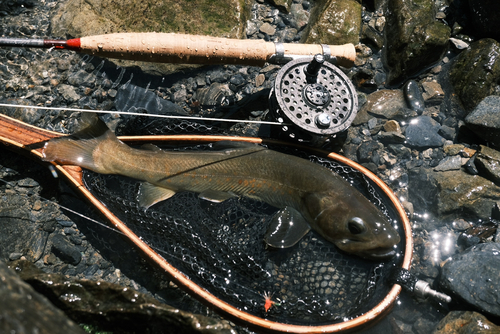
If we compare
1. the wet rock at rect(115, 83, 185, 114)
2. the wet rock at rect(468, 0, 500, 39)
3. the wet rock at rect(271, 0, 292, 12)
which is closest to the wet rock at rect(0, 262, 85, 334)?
the wet rock at rect(115, 83, 185, 114)

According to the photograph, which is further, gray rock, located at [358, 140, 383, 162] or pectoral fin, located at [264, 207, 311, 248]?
gray rock, located at [358, 140, 383, 162]

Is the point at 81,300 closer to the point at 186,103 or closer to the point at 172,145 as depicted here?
the point at 172,145

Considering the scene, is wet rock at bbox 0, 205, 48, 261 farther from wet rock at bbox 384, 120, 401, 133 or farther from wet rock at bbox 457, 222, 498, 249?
wet rock at bbox 457, 222, 498, 249

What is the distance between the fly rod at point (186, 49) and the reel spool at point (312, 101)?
0.18 metres

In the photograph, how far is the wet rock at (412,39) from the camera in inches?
216

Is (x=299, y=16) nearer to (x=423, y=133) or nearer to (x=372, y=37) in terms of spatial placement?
(x=372, y=37)

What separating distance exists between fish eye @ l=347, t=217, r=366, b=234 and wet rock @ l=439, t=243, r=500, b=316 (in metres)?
1.05

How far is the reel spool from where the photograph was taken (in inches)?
162

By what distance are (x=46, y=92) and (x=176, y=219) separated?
2885 mm

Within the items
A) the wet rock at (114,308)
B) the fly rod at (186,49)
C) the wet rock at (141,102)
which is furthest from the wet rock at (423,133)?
the wet rock at (114,308)

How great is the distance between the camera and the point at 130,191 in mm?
4324

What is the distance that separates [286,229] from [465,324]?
191cm

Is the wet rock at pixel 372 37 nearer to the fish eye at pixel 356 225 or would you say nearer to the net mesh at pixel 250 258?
the net mesh at pixel 250 258

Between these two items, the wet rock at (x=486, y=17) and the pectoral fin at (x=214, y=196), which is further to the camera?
the wet rock at (x=486, y=17)
